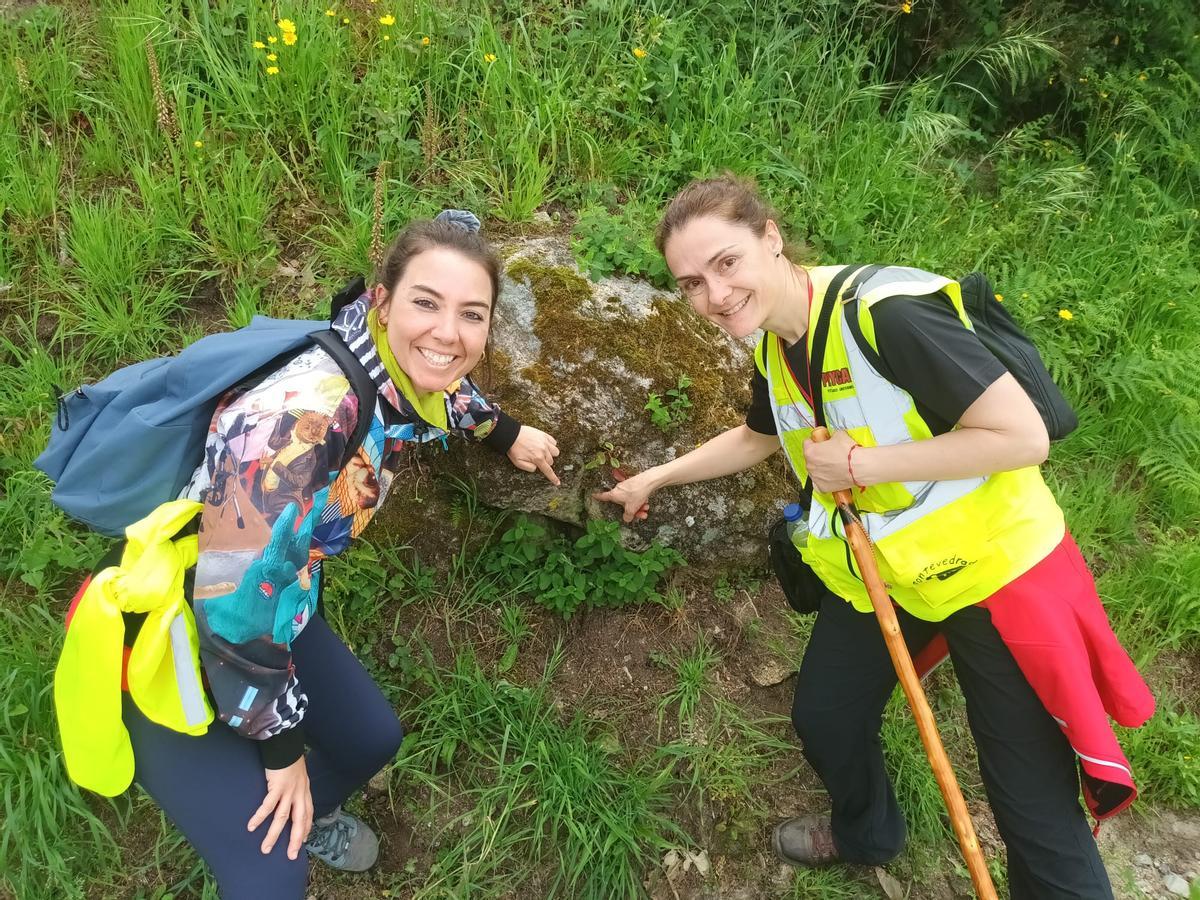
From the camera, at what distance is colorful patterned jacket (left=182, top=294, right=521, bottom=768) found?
172cm

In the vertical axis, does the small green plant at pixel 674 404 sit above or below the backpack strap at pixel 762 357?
below

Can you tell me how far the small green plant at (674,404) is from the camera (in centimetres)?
330

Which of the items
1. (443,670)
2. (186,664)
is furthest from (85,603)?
(443,670)

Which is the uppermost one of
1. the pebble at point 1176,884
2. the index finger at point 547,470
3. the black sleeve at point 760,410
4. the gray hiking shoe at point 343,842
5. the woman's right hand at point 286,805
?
the black sleeve at point 760,410

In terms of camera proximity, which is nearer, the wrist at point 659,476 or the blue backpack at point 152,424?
the blue backpack at point 152,424

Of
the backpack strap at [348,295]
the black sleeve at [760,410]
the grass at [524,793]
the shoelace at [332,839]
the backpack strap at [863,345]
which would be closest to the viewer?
the backpack strap at [863,345]

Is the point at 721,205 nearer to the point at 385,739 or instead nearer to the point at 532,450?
the point at 532,450

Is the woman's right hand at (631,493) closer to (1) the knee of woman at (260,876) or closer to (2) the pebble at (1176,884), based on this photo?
(1) the knee of woman at (260,876)

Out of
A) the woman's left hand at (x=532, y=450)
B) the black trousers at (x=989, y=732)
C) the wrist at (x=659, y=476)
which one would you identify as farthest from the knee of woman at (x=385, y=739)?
the black trousers at (x=989, y=732)

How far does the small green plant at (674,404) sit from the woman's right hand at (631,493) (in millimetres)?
282

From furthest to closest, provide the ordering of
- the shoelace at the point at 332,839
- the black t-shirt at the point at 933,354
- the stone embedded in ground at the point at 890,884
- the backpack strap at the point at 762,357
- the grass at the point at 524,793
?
the stone embedded in ground at the point at 890,884
the grass at the point at 524,793
the shoelace at the point at 332,839
the backpack strap at the point at 762,357
the black t-shirt at the point at 933,354

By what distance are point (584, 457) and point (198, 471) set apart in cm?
164

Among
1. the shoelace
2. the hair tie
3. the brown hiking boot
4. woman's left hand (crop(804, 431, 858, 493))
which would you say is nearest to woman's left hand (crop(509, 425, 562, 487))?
the hair tie

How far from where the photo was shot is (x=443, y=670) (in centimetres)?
319
